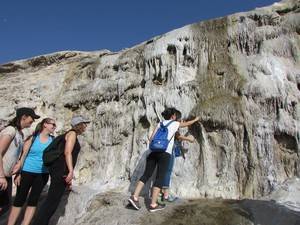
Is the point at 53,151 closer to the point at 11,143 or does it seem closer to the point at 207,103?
the point at 11,143

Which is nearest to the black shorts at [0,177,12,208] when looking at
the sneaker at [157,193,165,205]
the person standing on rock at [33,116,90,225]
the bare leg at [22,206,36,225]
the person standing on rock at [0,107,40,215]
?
the person standing on rock at [0,107,40,215]

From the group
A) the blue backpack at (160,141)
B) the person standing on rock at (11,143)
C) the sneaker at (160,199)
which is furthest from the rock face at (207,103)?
the person standing on rock at (11,143)

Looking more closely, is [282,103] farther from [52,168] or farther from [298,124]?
[52,168]

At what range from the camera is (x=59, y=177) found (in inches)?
334

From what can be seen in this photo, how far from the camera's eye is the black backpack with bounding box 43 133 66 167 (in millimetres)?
8531

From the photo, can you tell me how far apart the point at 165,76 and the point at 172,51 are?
110 cm

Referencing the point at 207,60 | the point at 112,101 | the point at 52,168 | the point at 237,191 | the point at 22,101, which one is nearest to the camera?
the point at 52,168

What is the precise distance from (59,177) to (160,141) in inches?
96.6

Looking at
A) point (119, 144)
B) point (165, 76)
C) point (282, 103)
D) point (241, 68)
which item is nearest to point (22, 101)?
point (119, 144)

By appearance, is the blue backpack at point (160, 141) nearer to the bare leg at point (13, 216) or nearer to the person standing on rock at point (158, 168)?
the person standing on rock at point (158, 168)

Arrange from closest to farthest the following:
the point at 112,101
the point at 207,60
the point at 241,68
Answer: the point at 241,68, the point at 207,60, the point at 112,101

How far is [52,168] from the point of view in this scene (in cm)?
857

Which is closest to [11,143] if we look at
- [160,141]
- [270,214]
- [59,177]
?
[59,177]

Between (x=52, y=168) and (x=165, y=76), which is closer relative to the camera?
(x=52, y=168)
